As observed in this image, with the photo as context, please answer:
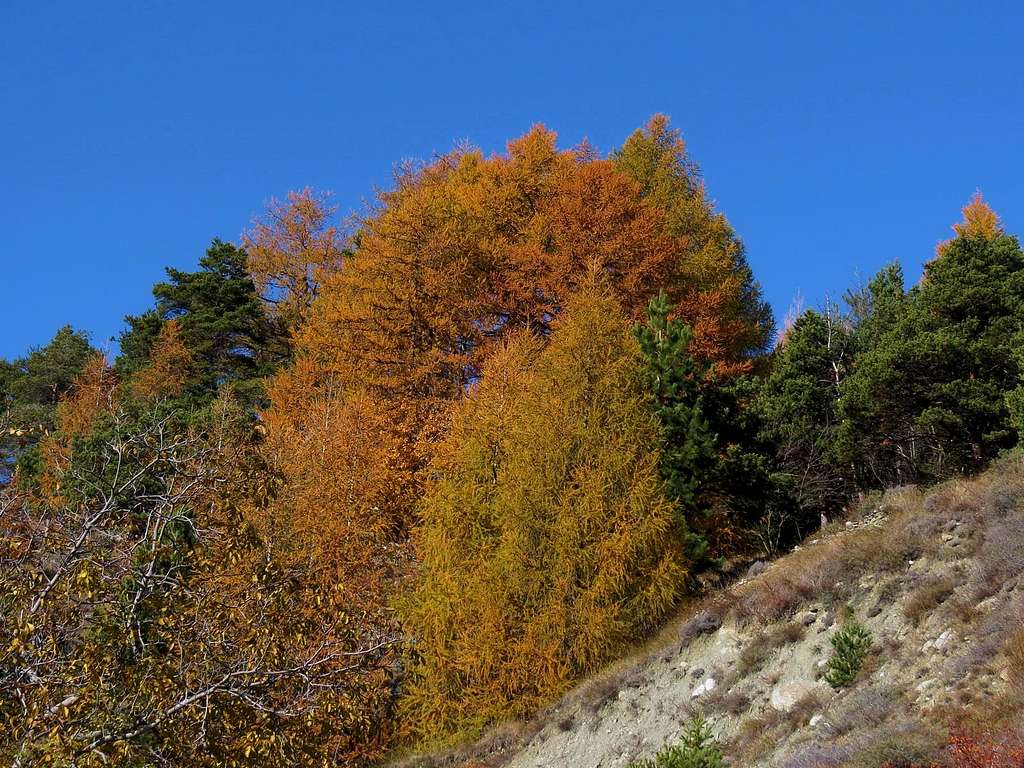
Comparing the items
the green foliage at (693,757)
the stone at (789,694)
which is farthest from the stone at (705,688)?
the green foliage at (693,757)

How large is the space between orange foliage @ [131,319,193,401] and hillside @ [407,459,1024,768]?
25.2 metres

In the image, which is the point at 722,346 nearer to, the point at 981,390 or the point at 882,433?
the point at 882,433

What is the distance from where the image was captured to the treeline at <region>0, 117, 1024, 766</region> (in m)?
8.45

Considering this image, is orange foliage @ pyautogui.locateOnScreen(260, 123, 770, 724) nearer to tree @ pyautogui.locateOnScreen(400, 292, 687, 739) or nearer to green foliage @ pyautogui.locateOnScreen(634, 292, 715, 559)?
green foliage @ pyautogui.locateOnScreen(634, 292, 715, 559)

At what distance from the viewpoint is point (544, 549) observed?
20.4 m

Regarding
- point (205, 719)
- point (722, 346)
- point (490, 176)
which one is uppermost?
point (490, 176)

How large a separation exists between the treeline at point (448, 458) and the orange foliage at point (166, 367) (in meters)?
0.21

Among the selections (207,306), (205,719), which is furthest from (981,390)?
(207,306)

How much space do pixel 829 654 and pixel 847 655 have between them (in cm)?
115

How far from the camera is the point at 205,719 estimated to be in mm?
7793

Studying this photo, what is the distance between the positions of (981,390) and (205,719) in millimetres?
23038

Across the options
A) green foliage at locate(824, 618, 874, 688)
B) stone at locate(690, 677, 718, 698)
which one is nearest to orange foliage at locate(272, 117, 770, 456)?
stone at locate(690, 677, 718, 698)

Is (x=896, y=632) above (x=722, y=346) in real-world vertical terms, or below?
below

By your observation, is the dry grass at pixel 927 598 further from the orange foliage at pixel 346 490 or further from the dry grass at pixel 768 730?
the orange foliage at pixel 346 490
